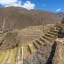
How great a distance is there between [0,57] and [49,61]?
2.56 m

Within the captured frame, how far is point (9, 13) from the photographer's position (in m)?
75.6

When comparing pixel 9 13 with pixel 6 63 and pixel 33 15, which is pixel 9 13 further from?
pixel 6 63

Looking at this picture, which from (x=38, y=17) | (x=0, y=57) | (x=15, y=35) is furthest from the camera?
(x=38, y=17)

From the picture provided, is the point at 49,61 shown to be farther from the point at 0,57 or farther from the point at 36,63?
the point at 0,57

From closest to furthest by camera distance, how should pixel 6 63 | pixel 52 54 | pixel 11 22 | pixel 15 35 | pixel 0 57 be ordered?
pixel 52 54
pixel 6 63
pixel 0 57
pixel 15 35
pixel 11 22

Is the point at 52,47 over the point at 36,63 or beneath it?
over

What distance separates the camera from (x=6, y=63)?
313 inches

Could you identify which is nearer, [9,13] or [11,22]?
[11,22]

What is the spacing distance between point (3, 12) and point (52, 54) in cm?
7009

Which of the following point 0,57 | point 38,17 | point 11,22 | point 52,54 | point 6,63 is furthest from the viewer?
point 38,17

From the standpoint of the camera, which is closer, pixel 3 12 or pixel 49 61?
pixel 49 61

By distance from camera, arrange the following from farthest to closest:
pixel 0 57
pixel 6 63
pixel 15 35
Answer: pixel 15 35 < pixel 0 57 < pixel 6 63

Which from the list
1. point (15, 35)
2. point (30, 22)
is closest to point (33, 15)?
point (30, 22)

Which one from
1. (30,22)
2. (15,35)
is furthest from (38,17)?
(15,35)
